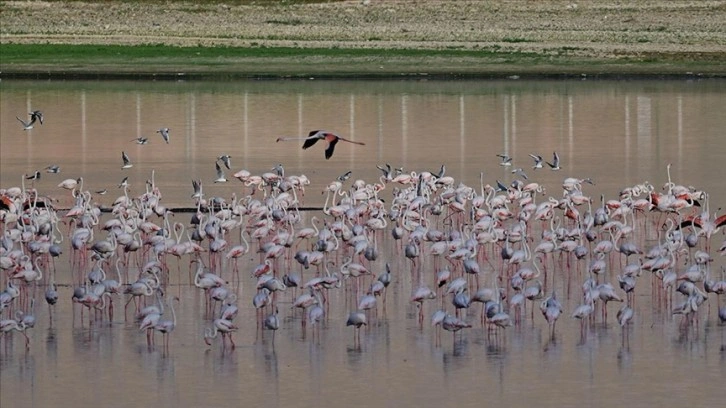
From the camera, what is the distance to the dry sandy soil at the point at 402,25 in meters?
51.8

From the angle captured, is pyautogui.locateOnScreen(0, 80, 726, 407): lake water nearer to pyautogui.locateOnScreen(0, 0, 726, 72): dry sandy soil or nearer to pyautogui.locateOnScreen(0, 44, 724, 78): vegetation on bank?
pyautogui.locateOnScreen(0, 44, 724, 78): vegetation on bank

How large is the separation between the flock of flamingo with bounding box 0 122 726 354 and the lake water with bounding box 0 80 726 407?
89 mm

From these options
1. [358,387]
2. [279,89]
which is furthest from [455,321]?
[279,89]

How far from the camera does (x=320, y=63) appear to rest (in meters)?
45.7

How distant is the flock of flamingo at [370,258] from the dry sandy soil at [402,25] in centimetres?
2952

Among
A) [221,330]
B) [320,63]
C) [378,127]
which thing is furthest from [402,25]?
[221,330]

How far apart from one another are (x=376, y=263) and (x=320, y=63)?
30.3 metres

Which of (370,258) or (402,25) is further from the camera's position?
(402,25)

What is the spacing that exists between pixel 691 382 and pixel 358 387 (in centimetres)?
217

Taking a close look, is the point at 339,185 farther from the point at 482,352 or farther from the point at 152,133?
the point at 152,133

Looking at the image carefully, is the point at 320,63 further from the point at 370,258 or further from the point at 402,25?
the point at 370,258

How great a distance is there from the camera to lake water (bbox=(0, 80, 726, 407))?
1136 centimetres

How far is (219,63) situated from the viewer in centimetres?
4597

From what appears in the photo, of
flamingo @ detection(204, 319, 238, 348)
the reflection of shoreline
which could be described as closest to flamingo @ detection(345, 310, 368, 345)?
flamingo @ detection(204, 319, 238, 348)
